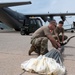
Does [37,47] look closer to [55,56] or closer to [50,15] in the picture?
[55,56]

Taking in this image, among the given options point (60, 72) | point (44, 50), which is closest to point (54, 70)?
point (60, 72)

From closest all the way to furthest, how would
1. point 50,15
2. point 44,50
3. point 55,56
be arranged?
point 55,56 → point 44,50 → point 50,15

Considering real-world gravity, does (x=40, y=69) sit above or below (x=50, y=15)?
below

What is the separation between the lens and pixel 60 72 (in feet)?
19.2

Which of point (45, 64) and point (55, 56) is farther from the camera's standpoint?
point (55, 56)

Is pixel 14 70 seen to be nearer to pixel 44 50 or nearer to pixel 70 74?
pixel 70 74

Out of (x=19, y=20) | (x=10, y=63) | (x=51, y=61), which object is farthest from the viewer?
(x=19, y=20)

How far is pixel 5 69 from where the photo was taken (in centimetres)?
641

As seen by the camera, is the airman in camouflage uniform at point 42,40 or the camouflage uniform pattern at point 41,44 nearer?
the airman in camouflage uniform at point 42,40

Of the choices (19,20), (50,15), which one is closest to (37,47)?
(19,20)

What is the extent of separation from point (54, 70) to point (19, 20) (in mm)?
30221

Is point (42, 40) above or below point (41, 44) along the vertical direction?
above

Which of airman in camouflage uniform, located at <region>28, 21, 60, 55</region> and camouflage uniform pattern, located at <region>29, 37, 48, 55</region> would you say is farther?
camouflage uniform pattern, located at <region>29, 37, 48, 55</region>

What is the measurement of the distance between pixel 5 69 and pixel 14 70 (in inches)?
9.9
